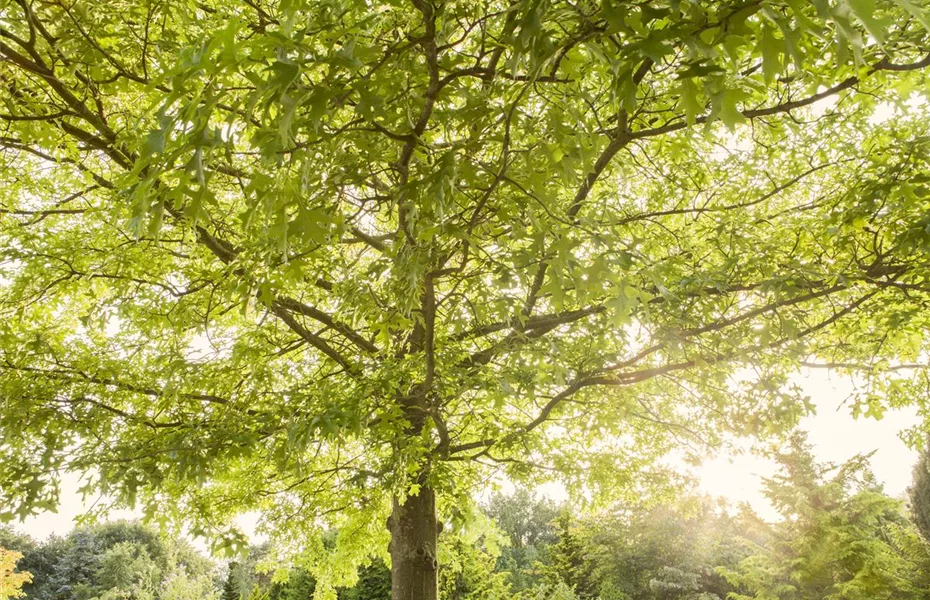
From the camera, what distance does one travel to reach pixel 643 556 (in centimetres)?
2445

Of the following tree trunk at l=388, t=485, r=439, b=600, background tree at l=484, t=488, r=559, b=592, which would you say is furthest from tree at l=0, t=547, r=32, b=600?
background tree at l=484, t=488, r=559, b=592

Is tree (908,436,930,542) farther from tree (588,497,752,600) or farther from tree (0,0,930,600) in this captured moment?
tree (0,0,930,600)

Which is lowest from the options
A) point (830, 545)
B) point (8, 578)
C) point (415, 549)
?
point (415, 549)

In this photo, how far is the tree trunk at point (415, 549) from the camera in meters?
5.45

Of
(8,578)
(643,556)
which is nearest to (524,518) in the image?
(643,556)

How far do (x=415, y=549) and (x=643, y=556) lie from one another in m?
22.8

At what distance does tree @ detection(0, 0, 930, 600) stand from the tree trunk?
0.11 ft

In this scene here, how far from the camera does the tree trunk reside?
545cm

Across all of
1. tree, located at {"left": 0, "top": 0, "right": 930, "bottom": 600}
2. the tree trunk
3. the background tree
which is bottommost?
the tree trunk

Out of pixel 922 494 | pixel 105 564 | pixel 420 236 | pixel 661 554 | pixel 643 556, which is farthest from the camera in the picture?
pixel 105 564

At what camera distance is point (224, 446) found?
3953 mm

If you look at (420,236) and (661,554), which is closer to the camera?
(420,236)

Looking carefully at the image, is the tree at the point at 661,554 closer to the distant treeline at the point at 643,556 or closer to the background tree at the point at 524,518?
the distant treeline at the point at 643,556

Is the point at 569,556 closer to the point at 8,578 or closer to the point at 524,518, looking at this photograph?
the point at 524,518
